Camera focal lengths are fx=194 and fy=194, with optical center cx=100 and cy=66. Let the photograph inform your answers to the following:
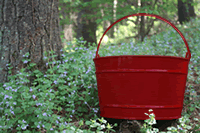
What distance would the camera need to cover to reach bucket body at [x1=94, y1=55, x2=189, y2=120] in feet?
6.64

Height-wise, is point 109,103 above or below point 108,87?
below

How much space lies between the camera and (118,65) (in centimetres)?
209

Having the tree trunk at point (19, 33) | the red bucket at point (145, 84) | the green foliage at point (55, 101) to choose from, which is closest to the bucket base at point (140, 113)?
the red bucket at point (145, 84)

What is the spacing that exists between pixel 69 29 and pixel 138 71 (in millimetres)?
11831

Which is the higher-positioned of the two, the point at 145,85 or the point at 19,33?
the point at 19,33

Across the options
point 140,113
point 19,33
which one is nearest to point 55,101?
point 140,113

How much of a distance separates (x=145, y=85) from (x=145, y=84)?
11 mm

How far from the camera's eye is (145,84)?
204 cm

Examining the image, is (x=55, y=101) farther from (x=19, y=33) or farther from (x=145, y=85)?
(x=19, y=33)

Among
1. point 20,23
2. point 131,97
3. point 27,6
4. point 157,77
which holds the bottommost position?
point 131,97

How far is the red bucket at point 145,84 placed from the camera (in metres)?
2.03

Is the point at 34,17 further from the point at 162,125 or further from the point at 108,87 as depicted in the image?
the point at 162,125

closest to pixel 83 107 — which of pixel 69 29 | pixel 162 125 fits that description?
pixel 162 125

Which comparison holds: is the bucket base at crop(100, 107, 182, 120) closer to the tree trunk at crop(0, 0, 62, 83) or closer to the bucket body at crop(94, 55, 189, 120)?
the bucket body at crop(94, 55, 189, 120)
